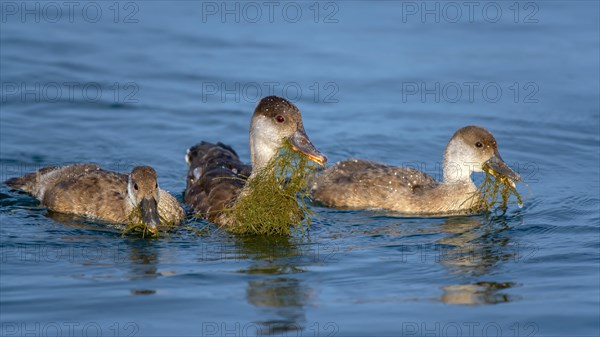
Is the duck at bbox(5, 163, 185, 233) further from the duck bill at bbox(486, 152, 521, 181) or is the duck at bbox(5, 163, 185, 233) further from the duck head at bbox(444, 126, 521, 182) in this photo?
the duck bill at bbox(486, 152, 521, 181)

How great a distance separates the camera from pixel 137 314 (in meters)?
10.3

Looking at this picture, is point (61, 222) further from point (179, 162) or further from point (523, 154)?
point (523, 154)

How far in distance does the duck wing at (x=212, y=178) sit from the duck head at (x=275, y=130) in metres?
0.48

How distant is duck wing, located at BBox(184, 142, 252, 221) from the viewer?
538 inches

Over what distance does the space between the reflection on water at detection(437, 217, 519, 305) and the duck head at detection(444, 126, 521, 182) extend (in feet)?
2.45

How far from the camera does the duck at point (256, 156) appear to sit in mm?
13211

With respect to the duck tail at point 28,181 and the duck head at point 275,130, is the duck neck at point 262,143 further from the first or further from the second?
the duck tail at point 28,181

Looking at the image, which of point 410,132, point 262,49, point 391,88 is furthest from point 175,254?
point 262,49

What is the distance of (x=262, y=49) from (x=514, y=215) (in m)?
8.07

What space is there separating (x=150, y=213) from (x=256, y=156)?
4.81 ft

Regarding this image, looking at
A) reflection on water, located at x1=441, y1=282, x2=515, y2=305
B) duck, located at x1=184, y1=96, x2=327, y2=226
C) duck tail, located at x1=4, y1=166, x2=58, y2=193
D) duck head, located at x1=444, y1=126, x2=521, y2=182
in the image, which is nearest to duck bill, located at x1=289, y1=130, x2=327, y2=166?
duck, located at x1=184, y1=96, x2=327, y2=226

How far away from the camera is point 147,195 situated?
42.2 feet

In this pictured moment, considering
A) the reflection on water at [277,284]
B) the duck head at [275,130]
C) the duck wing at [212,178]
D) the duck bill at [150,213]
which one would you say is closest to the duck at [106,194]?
the duck bill at [150,213]

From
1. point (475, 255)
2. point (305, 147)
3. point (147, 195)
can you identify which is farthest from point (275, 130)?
point (475, 255)
